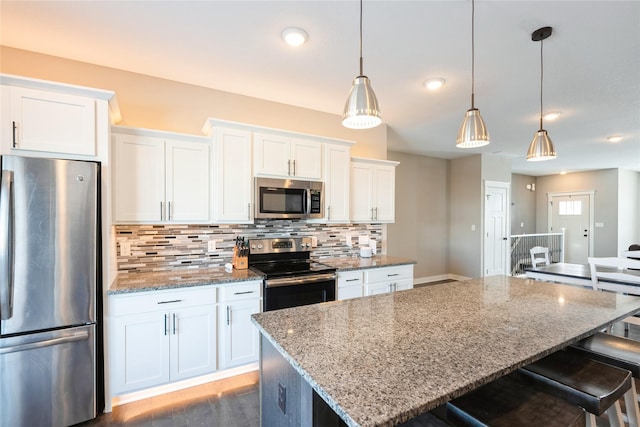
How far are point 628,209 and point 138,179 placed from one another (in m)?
10.8

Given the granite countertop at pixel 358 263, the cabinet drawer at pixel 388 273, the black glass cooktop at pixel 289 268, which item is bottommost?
the cabinet drawer at pixel 388 273

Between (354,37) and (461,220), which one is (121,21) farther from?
(461,220)

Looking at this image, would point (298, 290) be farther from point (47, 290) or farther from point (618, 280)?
point (618, 280)

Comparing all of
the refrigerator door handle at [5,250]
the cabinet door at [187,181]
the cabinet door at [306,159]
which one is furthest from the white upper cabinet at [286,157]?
the refrigerator door handle at [5,250]

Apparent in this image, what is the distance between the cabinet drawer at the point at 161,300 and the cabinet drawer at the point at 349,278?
1.22 meters

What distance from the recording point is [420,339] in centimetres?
122

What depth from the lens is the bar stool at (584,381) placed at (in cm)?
119

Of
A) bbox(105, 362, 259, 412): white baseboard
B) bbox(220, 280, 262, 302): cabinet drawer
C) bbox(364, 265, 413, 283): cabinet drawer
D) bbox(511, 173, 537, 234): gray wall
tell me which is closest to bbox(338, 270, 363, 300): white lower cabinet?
bbox(364, 265, 413, 283): cabinet drawer

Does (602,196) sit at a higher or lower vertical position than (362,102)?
lower

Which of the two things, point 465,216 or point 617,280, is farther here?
point 465,216

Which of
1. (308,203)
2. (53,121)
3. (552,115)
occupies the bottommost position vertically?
(308,203)

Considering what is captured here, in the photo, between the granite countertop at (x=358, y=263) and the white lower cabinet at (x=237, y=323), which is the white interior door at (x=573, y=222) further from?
the white lower cabinet at (x=237, y=323)

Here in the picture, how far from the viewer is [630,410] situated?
4.99 ft

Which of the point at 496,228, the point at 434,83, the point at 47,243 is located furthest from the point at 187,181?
the point at 496,228
